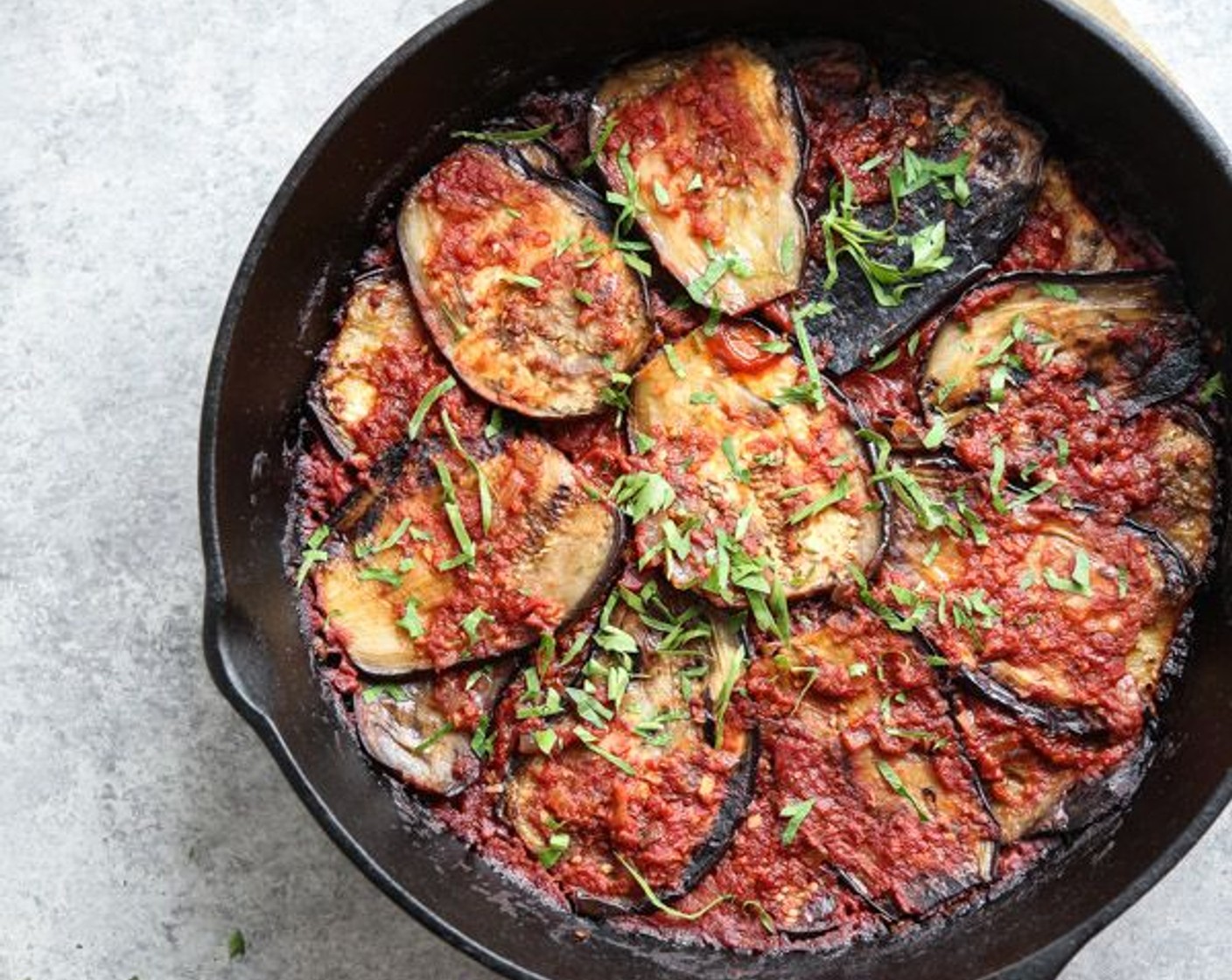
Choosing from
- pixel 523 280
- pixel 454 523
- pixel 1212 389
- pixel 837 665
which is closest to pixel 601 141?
pixel 523 280

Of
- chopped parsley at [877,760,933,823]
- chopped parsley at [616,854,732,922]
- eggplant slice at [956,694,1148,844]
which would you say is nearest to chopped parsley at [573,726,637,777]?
chopped parsley at [616,854,732,922]

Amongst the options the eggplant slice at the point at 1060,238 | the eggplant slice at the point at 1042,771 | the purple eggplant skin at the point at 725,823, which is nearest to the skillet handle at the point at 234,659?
the purple eggplant skin at the point at 725,823

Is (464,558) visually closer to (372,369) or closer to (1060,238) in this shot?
(372,369)

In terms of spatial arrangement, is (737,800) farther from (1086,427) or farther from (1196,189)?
(1196,189)

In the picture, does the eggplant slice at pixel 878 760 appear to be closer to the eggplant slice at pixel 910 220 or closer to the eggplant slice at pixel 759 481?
the eggplant slice at pixel 759 481

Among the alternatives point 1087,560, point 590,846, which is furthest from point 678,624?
point 1087,560
